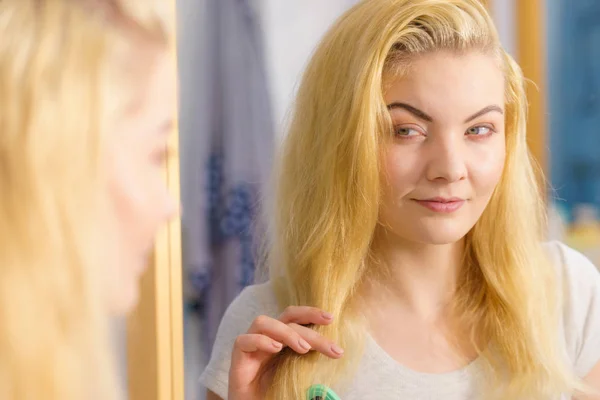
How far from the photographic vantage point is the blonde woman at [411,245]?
0.82 m

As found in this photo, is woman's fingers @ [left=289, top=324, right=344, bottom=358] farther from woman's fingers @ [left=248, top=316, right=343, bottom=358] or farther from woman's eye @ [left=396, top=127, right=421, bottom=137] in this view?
woman's eye @ [left=396, top=127, right=421, bottom=137]

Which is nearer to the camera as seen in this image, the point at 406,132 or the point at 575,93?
the point at 406,132

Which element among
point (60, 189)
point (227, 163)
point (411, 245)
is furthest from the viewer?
point (227, 163)

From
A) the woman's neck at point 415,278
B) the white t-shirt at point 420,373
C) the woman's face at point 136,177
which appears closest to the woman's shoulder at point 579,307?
the white t-shirt at point 420,373

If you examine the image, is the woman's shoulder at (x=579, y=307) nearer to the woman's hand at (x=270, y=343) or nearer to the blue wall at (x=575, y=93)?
the woman's hand at (x=270, y=343)

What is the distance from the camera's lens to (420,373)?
872 millimetres

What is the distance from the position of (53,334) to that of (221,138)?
2.52ft

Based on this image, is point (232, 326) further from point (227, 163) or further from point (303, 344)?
point (227, 163)

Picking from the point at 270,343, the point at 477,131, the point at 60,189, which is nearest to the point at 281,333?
the point at 270,343

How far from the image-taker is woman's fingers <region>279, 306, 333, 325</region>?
0.80 m

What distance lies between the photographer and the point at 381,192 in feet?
2.81

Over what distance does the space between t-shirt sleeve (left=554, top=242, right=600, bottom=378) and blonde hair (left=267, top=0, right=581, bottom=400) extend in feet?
0.06

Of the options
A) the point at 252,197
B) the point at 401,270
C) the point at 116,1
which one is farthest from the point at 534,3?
the point at 116,1

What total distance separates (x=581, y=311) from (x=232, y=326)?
39 cm
